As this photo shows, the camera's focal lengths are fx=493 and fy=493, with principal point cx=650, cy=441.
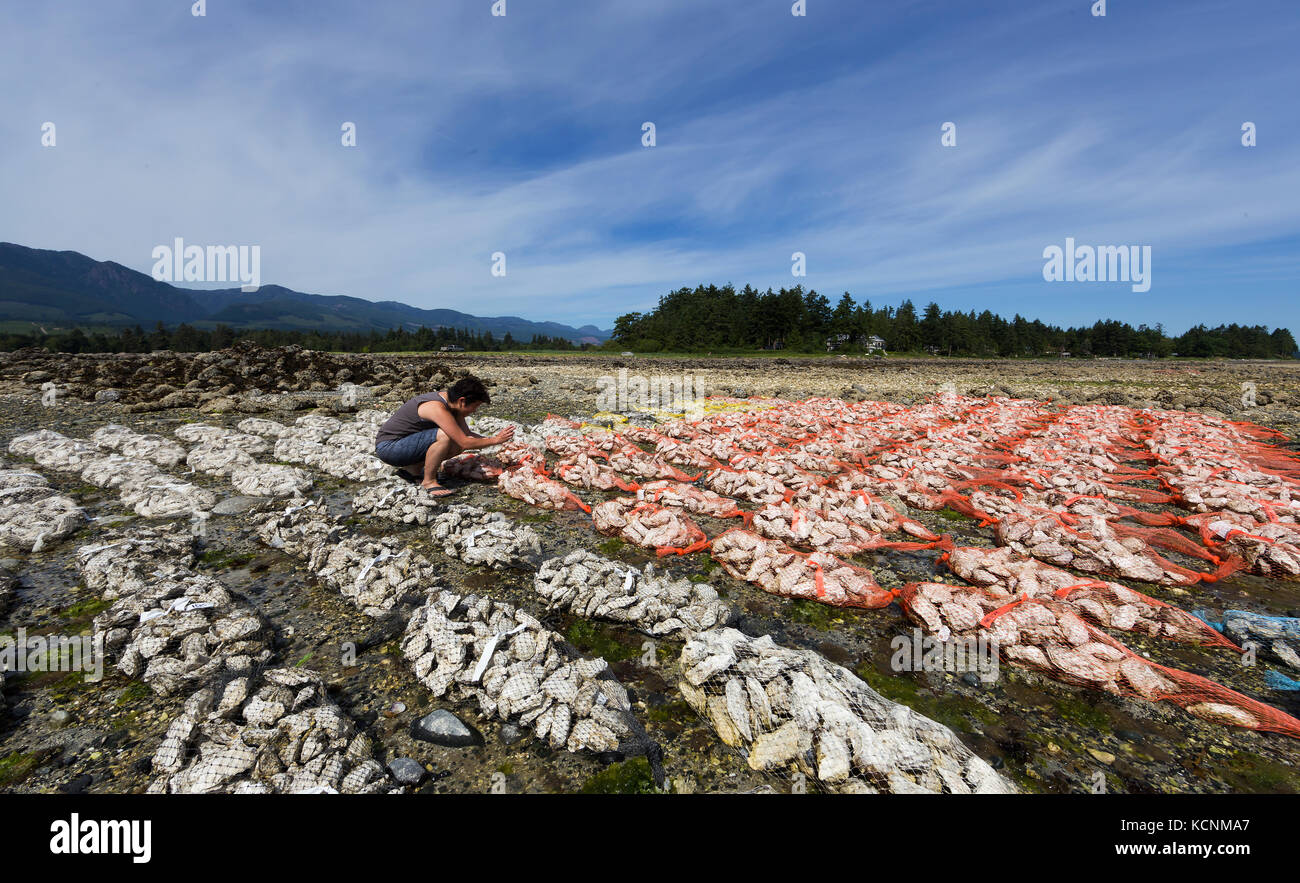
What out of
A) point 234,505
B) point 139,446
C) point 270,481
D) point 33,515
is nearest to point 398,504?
point 234,505

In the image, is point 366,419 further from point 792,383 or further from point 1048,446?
point 792,383

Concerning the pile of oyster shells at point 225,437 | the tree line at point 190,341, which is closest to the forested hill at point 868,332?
the tree line at point 190,341

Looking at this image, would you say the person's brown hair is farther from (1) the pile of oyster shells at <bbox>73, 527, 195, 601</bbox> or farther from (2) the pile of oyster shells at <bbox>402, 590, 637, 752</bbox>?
(2) the pile of oyster shells at <bbox>402, 590, 637, 752</bbox>

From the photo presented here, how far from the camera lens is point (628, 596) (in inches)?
169

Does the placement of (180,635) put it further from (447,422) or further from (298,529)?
(447,422)

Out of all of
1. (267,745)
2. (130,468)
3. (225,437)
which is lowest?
(267,745)

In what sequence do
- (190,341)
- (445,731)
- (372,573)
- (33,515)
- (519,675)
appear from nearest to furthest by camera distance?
(445,731) < (519,675) < (372,573) < (33,515) < (190,341)

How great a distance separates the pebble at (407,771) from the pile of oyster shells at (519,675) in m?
0.49

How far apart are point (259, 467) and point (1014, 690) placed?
9923 mm

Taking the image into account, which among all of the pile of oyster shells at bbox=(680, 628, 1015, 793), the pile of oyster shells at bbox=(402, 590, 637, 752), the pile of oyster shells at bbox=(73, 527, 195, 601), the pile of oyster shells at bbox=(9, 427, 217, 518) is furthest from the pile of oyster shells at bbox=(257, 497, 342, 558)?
the pile of oyster shells at bbox=(680, 628, 1015, 793)

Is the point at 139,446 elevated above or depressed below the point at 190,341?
below

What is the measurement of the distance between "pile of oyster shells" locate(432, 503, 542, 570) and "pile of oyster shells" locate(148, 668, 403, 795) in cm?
212

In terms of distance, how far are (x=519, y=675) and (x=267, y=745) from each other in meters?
1.35
